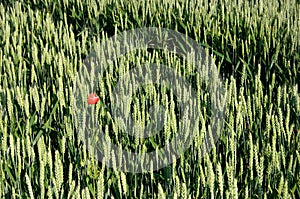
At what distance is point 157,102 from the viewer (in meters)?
1.61

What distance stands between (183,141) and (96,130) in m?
0.31

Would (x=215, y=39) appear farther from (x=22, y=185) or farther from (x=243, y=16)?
(x=22, y=185)

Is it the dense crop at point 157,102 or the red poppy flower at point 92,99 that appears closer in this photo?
the dense crop at point 157,102

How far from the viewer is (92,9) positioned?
3.11 metres

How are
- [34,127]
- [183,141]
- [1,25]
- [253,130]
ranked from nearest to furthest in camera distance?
[183,141], [253,130], [34,127], [1,25]

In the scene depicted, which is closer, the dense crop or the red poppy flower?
the dense crop

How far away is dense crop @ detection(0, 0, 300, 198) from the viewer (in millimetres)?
1283

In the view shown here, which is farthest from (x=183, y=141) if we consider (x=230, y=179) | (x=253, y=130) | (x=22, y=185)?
(x=22, y=185)

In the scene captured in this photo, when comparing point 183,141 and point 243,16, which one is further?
point 243,16

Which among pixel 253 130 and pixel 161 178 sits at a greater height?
pixel 253 130

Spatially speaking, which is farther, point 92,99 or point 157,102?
point 92,99

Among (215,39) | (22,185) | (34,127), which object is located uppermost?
(215,39)

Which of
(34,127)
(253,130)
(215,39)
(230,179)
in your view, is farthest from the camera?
(215,39)

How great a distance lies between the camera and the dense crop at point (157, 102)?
1283 millimetres
